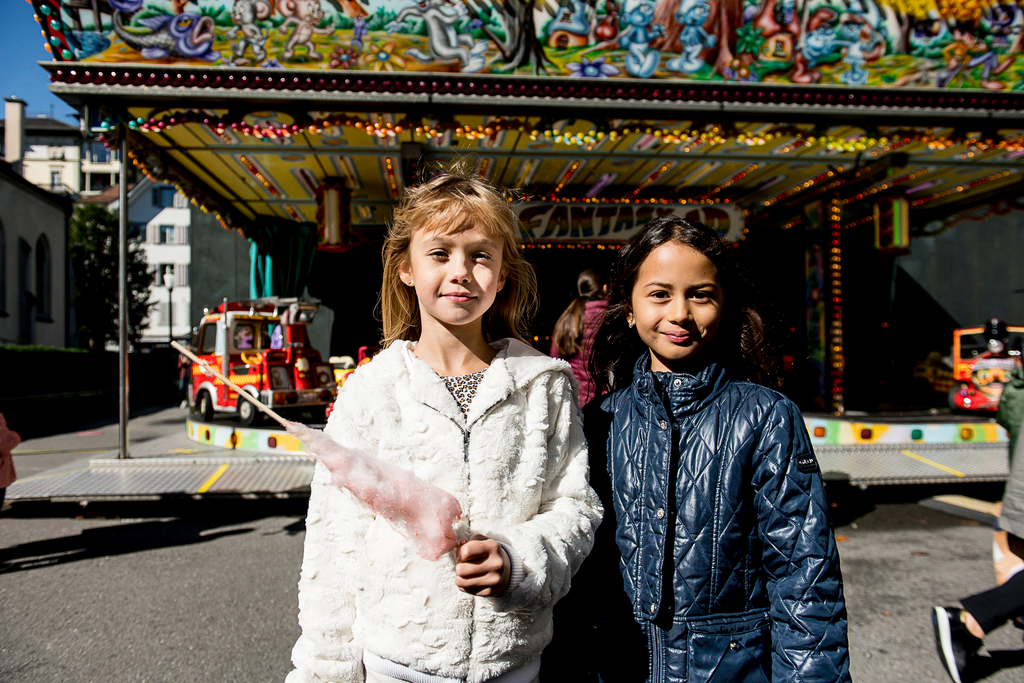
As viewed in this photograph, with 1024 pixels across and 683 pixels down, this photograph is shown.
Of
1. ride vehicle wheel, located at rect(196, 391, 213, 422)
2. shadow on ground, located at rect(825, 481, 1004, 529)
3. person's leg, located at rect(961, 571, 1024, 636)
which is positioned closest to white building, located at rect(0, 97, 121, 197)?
ride vehicle wheel, located at rect(196, 391, 213, 422)

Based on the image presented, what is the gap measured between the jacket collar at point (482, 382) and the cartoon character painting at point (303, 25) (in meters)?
6.14

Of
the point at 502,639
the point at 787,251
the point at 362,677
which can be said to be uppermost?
the point at 787,251

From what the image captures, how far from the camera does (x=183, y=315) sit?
45.3 metres

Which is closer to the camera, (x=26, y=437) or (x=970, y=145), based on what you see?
(x=970, y=145)

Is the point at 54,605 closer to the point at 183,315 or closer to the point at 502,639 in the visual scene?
the point at 502,639

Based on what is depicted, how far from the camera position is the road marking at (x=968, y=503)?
6.41 meters

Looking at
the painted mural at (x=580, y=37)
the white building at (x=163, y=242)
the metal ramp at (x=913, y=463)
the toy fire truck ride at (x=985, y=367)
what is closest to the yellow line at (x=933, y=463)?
the metal ramp at (x=913, y=463)

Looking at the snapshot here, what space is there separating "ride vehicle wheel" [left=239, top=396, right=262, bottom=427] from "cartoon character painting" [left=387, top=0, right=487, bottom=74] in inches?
224

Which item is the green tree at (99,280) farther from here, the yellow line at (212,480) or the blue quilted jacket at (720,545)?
the blue quilted jacket at (720,545)

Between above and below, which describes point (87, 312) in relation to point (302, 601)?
above

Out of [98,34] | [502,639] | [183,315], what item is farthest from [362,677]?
[183,315]

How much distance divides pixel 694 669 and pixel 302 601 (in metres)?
0.99

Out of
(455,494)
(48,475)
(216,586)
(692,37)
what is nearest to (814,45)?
(692,37)

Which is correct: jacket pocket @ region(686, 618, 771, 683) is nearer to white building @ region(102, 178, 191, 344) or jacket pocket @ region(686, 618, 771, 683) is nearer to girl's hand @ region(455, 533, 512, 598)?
girl's hand @ region(455, 533, 512, 598)
